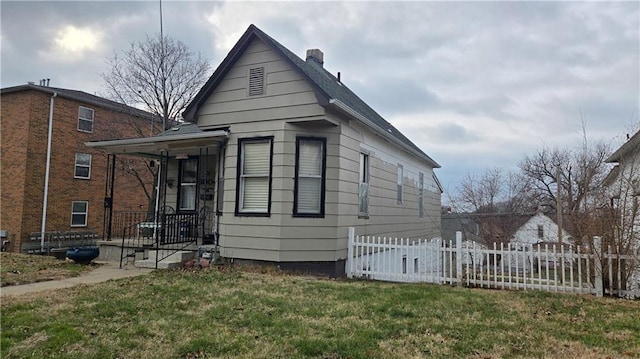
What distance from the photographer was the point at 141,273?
29.2ft

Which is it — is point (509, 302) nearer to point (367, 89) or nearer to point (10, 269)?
point (10, 269)

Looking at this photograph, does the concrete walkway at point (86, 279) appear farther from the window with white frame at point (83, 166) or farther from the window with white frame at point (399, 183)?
the window with white frame at point (83, 166)

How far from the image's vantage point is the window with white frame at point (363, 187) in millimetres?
10484

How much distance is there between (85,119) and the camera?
21.5m

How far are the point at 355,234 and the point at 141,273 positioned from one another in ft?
16.7

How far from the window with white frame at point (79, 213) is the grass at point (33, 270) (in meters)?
10.2

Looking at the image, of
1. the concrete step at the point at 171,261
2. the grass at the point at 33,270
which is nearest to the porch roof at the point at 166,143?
the concrete step at the point at 171,261

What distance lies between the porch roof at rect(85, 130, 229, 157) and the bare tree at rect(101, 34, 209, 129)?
28.6 ft

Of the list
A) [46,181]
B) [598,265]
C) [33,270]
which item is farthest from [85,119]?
[598,265]

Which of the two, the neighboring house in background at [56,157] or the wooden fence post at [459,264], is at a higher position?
the neighboring house in background at [56,157]

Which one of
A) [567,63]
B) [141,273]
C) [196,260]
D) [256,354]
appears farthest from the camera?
[567,63]

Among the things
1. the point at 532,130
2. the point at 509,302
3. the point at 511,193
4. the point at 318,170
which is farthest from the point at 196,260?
the point at 511,193

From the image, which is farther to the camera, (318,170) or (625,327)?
(318,170)

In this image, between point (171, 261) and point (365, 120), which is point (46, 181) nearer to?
point (171, 261)
